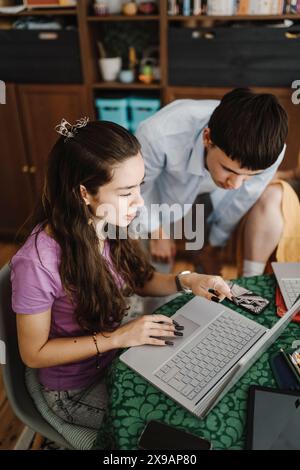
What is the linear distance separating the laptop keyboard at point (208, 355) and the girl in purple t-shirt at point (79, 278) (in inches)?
2.3

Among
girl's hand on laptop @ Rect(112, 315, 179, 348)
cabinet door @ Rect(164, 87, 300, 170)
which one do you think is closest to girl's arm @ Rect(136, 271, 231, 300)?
girl's hand on laptop @ Rect(112, 315, 179, 348)

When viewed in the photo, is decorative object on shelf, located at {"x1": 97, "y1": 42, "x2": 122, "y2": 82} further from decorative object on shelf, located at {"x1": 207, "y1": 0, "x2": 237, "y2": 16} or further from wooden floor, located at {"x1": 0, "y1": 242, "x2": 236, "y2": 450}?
wooden floor, located at {"x1": 0, "y1": 242, "x2": 236, "y2": 450}

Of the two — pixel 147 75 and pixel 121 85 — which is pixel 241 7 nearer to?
pixel 147 75

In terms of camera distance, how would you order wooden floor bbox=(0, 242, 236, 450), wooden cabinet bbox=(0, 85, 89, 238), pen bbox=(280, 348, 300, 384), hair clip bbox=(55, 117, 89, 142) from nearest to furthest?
pen bbox=(280, 348, 300, 384), hair clip bbox=(55, 117, 89, 142), wooden floor bbox=(0, 242, 236, 450), wooden cabinet bbox=(0, 85, 89, 238)

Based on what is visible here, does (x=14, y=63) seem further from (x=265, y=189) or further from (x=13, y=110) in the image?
(x=265, y=189)

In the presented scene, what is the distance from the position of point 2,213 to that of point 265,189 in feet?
5.50

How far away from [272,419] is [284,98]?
1632 millimetres

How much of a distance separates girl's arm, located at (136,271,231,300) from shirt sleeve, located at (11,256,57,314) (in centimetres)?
36

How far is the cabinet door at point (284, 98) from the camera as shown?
202 centimetres

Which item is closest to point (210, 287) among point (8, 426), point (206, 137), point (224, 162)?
point (224, 162)

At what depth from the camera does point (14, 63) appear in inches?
89.2

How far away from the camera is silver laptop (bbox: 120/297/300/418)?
2.75 feet

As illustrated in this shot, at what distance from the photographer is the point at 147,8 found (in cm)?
A: 207

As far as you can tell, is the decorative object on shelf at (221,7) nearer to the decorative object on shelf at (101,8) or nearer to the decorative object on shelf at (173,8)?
the decorative object on shelf at (173,8)
